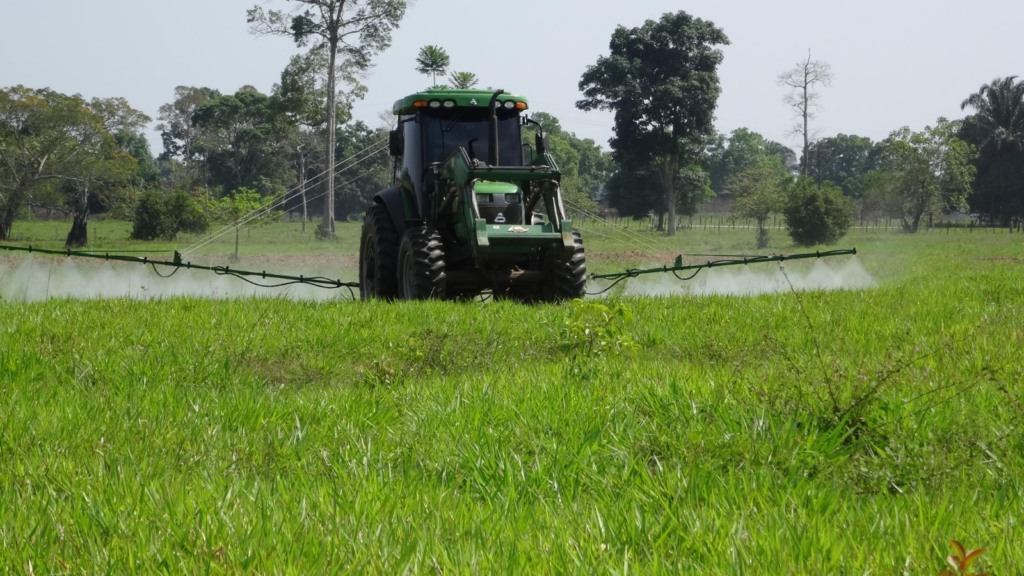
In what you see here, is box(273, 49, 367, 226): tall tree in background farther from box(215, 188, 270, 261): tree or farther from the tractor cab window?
the tractor cab window

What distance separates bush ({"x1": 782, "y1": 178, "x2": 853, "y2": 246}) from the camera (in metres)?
44.4

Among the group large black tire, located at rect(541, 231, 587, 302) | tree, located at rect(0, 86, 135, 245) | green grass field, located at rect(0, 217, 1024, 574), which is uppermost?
tree, located at rect(0, 86, 135, 245)

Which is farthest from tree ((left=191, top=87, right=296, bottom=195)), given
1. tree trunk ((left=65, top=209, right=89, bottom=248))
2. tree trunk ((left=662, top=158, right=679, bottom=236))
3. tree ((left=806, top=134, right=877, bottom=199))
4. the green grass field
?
tree ((left=806, top=134, right=877, bottom=199))

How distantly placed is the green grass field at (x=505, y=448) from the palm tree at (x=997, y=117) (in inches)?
3167

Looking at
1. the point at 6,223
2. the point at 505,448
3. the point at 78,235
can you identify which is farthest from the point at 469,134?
the point at 6,223

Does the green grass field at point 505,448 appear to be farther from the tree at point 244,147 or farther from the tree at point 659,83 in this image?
the tree at point 244,147

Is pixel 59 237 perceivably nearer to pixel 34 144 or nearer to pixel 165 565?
pixel 34 144

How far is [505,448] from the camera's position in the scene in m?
4.58

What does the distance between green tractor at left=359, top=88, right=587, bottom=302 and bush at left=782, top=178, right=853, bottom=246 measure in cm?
3277

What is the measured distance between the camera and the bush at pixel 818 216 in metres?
44.4

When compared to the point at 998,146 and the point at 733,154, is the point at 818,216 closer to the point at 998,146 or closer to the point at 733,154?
the point at 998,146

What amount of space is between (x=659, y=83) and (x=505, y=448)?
185 ft

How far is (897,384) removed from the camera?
232 inches

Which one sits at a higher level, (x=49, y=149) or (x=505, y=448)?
(x=49, y=149)
